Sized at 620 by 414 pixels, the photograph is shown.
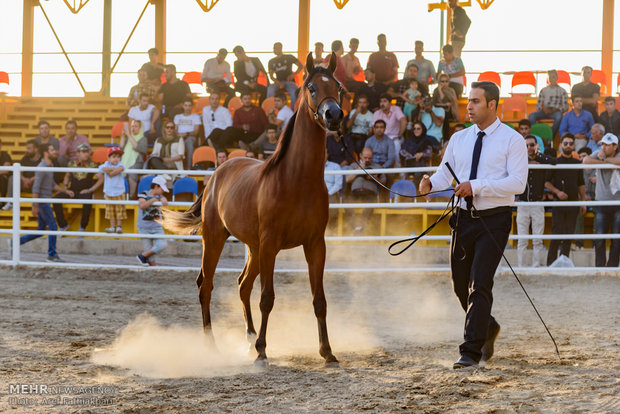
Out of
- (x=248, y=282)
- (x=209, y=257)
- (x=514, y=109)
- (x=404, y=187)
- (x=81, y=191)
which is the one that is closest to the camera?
(x=248, y=282)

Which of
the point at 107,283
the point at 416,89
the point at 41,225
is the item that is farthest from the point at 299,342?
the point at 416,89

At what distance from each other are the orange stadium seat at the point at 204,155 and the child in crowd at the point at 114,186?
1.74m

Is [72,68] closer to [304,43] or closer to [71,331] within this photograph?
[304,43]

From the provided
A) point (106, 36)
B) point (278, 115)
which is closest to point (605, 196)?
point (278, 115)

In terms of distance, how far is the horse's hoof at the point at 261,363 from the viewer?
5469 millimetres

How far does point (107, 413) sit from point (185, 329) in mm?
2891

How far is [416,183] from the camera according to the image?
1302 cm

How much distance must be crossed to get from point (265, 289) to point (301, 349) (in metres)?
0.69

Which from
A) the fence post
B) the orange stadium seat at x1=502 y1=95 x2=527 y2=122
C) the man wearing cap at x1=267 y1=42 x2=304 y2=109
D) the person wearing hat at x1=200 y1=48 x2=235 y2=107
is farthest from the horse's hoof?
the orange stadium seat at x1=502 y1=95 x2=527 y2=122

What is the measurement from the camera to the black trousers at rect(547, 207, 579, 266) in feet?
35.6

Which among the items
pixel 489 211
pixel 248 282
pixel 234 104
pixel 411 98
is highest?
pixel 411 98

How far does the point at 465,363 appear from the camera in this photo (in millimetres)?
5000

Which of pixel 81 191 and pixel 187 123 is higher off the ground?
pixel 187 123

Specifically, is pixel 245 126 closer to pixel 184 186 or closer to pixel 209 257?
pixel 184 186
